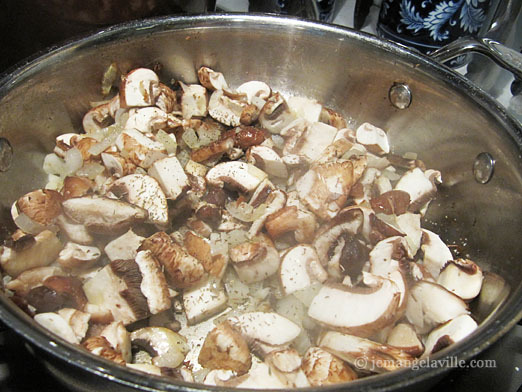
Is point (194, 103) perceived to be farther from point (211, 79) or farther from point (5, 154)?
point (5, 154)

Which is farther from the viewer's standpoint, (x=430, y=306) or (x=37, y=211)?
(x=37, y=211)

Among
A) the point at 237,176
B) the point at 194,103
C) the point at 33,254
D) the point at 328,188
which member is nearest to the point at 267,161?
the point at 237,176

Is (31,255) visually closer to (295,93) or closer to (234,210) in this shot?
(234,210)

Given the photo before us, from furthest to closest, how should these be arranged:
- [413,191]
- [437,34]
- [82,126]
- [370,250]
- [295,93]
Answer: [437,34], [295,93], [82,126], [413,191], [370,250]

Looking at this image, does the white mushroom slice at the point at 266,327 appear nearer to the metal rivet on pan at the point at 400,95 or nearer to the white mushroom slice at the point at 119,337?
the white mushroom slice at the point at 119,337

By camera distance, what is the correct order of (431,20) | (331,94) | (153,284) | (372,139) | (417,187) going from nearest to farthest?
(153,284)
(417,187)
(372,139)
(331,94)
(431,20)

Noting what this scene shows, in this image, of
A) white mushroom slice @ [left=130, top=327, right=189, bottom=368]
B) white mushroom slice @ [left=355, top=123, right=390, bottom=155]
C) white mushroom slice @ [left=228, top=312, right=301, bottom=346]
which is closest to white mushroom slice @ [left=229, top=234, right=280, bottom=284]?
white mushroom slice @ [left=228, top=312, right=301, bottom=346]

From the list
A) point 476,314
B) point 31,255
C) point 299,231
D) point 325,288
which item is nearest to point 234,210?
point 299,231
